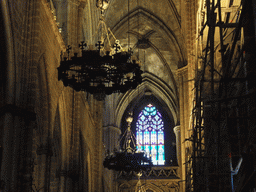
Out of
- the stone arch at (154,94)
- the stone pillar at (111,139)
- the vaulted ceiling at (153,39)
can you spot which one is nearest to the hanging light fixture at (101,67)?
the vaulted ceiling at (153,39)

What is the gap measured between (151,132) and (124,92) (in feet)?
63.5

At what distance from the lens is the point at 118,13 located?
25.7 meters

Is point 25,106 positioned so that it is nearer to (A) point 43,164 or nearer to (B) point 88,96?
(A) point 43,164

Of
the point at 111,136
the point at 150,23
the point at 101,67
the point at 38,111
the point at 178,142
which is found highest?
the point at 150,23

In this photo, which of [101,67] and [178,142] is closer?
[101,67]

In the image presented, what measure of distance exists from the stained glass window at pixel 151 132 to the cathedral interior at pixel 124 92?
66mm

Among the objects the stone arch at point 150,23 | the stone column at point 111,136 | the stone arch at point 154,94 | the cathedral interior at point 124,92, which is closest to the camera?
the cathedral interior at point 124,92

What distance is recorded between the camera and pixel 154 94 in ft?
108

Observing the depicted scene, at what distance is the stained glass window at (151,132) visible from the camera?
1264 inches

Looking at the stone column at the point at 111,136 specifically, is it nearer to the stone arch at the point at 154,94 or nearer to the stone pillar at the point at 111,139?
the stone pillar at the point at 111,139

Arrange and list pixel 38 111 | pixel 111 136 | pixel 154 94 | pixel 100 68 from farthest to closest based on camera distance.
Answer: pixel 154 94 → pixel 111 136 → pixel 38 111 → pixel 100 68

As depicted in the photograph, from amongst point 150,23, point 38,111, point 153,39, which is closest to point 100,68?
point 38,111

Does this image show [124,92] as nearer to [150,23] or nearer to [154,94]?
[150,23]

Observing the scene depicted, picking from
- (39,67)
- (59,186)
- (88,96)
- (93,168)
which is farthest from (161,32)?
(39,67)
